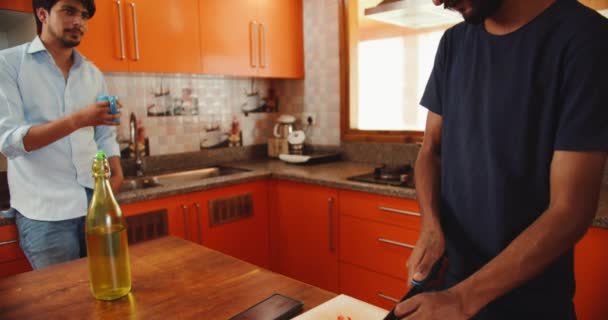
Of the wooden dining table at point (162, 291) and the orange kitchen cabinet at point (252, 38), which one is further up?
the orange kitchen cabinet at point (252, 38)

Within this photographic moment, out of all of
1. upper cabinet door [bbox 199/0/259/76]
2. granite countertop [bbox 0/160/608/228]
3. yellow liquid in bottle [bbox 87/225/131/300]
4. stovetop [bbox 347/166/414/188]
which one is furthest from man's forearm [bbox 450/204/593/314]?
upper cabinet door [bbox 199/0/259/76]

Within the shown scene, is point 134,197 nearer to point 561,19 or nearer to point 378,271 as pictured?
point 378,271

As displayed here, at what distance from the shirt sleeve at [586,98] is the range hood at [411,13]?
1202 millimetres

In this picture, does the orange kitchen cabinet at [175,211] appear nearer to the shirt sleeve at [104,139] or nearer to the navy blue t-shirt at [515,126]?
the shirt sleeve at [104,139]

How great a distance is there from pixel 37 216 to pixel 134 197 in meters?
0.46

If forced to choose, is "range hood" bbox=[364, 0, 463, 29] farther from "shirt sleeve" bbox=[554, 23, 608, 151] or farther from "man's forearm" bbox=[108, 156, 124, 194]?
"man's forearm" bbox=[108, 156, 124, 194]

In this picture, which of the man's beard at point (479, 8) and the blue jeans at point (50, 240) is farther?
the blue jeans at point (50, 240)

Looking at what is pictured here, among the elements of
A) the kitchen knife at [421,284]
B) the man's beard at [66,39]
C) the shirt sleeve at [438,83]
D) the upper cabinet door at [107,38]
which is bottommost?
the kitchen knife at [421,284]

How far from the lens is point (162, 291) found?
89 cm

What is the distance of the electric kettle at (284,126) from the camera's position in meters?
3.05

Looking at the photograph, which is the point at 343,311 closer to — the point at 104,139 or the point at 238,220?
the point at 104,139

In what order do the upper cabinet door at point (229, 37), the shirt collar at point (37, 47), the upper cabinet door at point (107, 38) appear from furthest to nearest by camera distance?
the upper cabinet door at point (229, 37) → the upper cabinet door at point (107, 38) → the shirt collar at point (37, 47)

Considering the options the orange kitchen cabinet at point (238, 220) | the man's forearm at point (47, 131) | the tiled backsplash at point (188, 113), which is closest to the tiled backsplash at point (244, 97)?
the tiled backsplash at point (188, 113)

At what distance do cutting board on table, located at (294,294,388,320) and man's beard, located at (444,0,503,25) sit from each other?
1.98 feet
